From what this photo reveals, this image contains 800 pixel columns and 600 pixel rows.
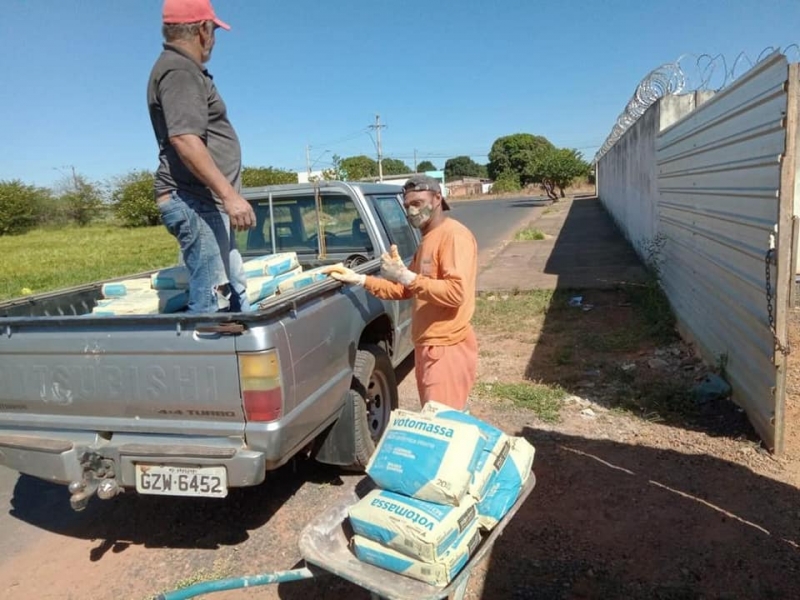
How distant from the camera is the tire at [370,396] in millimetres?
3604

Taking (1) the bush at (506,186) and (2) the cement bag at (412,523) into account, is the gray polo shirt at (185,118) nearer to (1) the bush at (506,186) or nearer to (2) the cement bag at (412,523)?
(2) the cement bag at (412,523)

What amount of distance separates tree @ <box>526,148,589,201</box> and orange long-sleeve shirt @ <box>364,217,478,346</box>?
143 feet

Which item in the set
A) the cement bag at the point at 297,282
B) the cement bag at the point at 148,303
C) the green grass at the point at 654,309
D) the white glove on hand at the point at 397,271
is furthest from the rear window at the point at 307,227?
the green grass at the point at 654,309

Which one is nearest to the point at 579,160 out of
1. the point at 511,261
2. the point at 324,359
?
the point at 511,261

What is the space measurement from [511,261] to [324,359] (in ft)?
36.4

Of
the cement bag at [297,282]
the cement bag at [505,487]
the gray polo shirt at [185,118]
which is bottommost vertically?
the cement bag at [505,487]

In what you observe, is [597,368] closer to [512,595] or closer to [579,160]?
[512,595]

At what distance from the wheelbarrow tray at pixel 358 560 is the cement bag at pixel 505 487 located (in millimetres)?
30

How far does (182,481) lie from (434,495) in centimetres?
135

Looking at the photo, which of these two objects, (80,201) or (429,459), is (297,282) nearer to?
(429,459)

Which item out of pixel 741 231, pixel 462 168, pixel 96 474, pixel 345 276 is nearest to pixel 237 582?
pixel 96 474

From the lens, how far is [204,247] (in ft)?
10.5

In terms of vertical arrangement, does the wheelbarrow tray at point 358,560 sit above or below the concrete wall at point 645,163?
below

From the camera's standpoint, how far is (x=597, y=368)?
5840 millimetres
